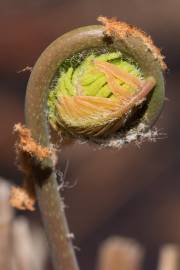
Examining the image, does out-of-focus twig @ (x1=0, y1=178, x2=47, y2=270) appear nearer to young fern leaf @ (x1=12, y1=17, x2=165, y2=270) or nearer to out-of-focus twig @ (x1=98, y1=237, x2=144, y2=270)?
out-of-focus twig @ (x1=98, y1=237, x2=144, y2=270)

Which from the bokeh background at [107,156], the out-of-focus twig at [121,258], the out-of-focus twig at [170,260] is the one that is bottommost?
the out-of-focus twig at [170,260]

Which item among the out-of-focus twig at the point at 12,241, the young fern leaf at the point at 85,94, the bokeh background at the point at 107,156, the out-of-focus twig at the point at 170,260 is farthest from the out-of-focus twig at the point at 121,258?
the bokeh background at the point at 107,156

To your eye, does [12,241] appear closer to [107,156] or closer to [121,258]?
[121,258]

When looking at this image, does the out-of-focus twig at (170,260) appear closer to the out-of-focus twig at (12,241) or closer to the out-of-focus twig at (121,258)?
the out-of-focus twig at (121,258)

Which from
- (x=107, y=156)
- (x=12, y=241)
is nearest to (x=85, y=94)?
(x=12, y=241)

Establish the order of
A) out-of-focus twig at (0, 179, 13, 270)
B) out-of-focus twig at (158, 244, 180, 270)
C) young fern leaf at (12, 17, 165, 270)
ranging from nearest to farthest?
1. young fern leaf at (12, 17, 165, 270)
2. out-of-focus twig at (0, 179, 13, 270)
3. out-of-focus twig at (158, 244, 180, 270)

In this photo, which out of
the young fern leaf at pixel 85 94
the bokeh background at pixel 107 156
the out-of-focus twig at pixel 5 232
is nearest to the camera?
the young fern leaf at pixel 85 94

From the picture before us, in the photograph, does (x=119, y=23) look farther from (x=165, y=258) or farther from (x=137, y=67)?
(x=165, y=258)

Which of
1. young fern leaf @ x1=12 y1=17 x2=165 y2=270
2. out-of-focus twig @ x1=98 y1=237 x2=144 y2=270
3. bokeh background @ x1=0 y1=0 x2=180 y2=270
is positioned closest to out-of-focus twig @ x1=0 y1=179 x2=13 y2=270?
out-of-focus twig @ x1=98 y1=237 x2=144 y2=270

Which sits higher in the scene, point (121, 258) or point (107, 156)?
point (107, 156)
